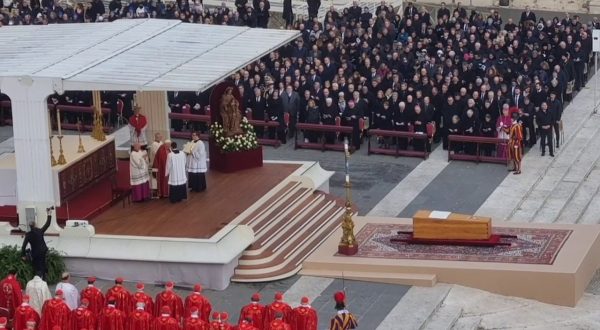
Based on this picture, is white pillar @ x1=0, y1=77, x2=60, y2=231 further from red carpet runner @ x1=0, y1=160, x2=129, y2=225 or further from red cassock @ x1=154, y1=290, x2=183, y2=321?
red cassock @ x1=154, y1=290, x2=183, y2=321

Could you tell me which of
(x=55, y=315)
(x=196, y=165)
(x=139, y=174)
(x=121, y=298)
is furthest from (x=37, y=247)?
(x=196, y=165)

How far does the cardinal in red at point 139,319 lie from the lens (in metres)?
28.1

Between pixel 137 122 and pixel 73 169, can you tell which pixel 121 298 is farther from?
pixel 137 122

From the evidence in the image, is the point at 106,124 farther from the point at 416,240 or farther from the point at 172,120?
the point at 416,240

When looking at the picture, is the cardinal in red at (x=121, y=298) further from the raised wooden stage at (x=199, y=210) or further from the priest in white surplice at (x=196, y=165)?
the priest in white surplice at (x=196, y=165)

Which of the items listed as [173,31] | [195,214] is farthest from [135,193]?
[173,31]

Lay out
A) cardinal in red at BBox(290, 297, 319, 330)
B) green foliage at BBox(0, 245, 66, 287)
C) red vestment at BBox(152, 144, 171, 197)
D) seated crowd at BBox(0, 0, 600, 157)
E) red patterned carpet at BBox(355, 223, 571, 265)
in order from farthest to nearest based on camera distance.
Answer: seated crowd at BBox(0, 0, 600, 157)
red vestment at BBox(152, 144, 171, 197)
red patterned carpet at BBox(355, 223, 571, 265)
green foliage at BBox(0, 245, 66, 287)
cardinal in red at BBox(290, 297, 319, 330)

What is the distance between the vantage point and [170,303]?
2883 cm

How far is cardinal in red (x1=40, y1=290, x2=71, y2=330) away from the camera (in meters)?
28.4

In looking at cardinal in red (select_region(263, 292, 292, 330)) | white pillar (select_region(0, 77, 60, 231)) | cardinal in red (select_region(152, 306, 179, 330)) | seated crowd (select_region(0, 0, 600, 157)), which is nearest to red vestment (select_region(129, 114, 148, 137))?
white pillar (select_region(0, 77, 60, 231))

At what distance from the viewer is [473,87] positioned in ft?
138

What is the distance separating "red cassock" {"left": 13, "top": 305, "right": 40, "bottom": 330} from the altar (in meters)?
5.48

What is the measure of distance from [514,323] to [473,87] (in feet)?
39.3

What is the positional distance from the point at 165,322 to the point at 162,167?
7859mm
